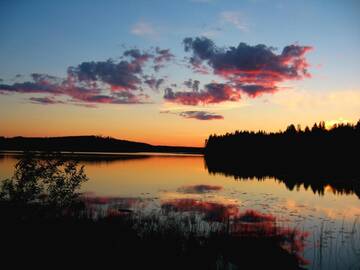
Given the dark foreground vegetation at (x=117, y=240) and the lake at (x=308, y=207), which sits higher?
the dark foreground vegetation at (x=117, y=240)

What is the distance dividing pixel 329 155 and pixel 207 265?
134m

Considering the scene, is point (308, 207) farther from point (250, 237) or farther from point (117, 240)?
point (117, 240)

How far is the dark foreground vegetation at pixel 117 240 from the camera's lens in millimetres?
14008

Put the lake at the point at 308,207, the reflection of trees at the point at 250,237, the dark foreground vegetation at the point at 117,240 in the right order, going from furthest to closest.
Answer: the lake at the point at 308,207 → the reflection of trees at the point at 250,237 → the dark foreground vegetation at the point at 117,240

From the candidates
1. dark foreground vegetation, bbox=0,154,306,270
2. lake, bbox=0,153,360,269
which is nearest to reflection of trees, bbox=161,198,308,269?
dark foreground vegetation, bbox=0,154,306,270

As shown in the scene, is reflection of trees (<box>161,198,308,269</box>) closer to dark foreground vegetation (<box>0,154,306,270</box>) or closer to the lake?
dark foreground vegetation (<box>0,154,306,270</box>)

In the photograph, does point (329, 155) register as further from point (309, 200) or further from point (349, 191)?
point (309, 200)

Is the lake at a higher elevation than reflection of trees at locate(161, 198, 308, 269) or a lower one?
lower

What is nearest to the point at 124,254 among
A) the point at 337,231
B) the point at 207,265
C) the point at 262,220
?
the point at 207,265

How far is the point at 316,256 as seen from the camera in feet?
58.0

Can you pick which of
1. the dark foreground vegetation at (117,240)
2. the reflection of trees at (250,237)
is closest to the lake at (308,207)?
the reflection of trees at (250,237)

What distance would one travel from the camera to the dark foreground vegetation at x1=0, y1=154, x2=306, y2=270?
1401 centimetres

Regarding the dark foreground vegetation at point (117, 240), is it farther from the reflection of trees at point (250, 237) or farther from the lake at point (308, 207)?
the lake at point (308, 207)

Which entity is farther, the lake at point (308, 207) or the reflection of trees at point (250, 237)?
the lake at point (308, 207)
